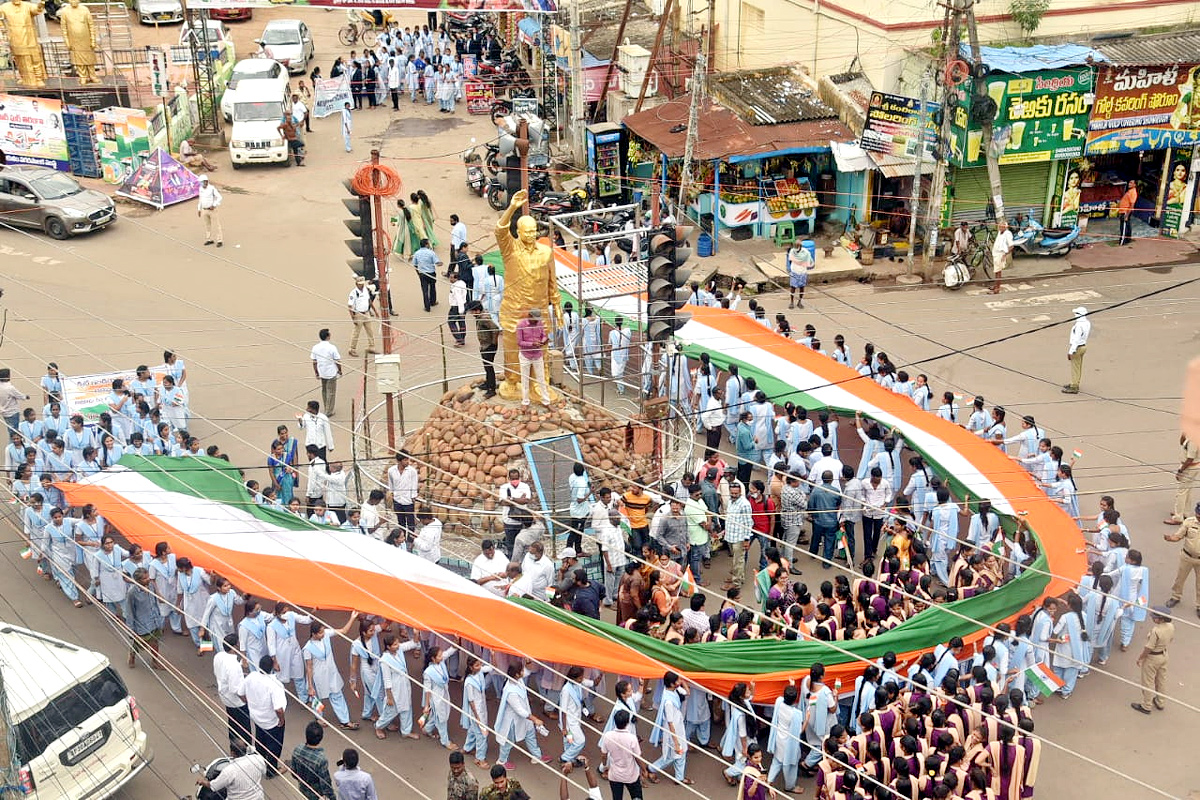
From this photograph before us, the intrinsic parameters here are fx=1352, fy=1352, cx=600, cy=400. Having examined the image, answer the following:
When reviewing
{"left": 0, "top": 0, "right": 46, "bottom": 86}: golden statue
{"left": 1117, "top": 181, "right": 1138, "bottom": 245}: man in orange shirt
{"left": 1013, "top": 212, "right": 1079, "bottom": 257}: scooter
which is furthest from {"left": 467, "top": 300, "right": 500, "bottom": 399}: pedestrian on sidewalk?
{"left": 0, "top": 0, "right": 46, "bottom": 86}: golden statue

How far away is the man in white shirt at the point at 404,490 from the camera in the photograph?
14.9m

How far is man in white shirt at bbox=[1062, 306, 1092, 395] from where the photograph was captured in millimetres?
17922

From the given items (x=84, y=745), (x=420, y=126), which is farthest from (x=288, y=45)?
(x=84, y=745)

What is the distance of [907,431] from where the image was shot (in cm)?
1561

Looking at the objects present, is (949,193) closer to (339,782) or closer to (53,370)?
(53,370)

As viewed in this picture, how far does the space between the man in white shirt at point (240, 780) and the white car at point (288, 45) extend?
89.0 ft

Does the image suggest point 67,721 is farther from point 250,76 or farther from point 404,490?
point 250,76

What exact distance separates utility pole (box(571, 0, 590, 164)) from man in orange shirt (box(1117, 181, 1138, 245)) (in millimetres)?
10394

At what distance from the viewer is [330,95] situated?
3194 cm

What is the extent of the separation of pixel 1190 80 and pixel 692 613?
53.0 ft

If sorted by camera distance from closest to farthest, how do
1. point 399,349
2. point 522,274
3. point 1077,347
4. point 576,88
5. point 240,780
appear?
point 240,780
point 522,274
point 1077,347
point 399,349
point 576,88

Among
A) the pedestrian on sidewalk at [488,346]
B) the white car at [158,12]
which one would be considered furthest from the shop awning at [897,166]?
the white car at [158,12]

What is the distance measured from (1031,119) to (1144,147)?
7.65 feet

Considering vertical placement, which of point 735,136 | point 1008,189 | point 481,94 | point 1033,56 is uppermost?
point 1033,56
